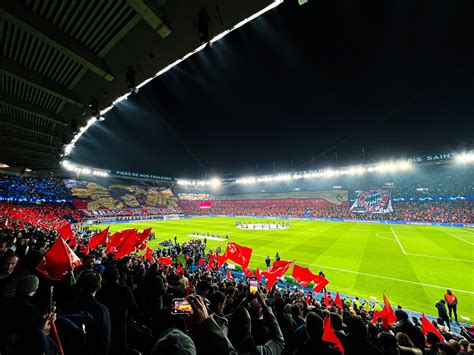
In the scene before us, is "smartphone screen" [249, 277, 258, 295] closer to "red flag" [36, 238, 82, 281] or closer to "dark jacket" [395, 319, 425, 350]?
"dark jacket" [395, 319, 425, 350]

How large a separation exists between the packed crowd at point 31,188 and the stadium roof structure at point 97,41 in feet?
160

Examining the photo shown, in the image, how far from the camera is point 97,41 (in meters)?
4.20

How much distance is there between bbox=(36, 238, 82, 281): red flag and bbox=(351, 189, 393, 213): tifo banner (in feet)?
211

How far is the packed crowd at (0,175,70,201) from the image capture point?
39250 millimetres

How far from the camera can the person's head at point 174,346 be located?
1.29 metres

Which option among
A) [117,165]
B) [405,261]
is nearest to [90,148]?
[117,165]

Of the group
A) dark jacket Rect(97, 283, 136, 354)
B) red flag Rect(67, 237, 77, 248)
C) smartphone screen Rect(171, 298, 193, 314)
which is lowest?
red flag Rect(67, 237, 77, 248)

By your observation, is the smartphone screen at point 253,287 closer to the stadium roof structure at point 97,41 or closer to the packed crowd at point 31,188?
the stadium roof structure at point 97,41

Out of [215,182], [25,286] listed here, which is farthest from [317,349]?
[215,182]

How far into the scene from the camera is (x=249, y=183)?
87688 mm

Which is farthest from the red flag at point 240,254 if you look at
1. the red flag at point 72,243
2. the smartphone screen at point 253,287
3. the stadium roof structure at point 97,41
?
the red flag at point 72,243

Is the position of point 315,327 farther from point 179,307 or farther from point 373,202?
point 373,202

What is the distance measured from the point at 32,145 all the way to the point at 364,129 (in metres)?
41.1

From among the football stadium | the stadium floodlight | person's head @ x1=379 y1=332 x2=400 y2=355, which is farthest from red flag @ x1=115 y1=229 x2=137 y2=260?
the stadium floodlight
